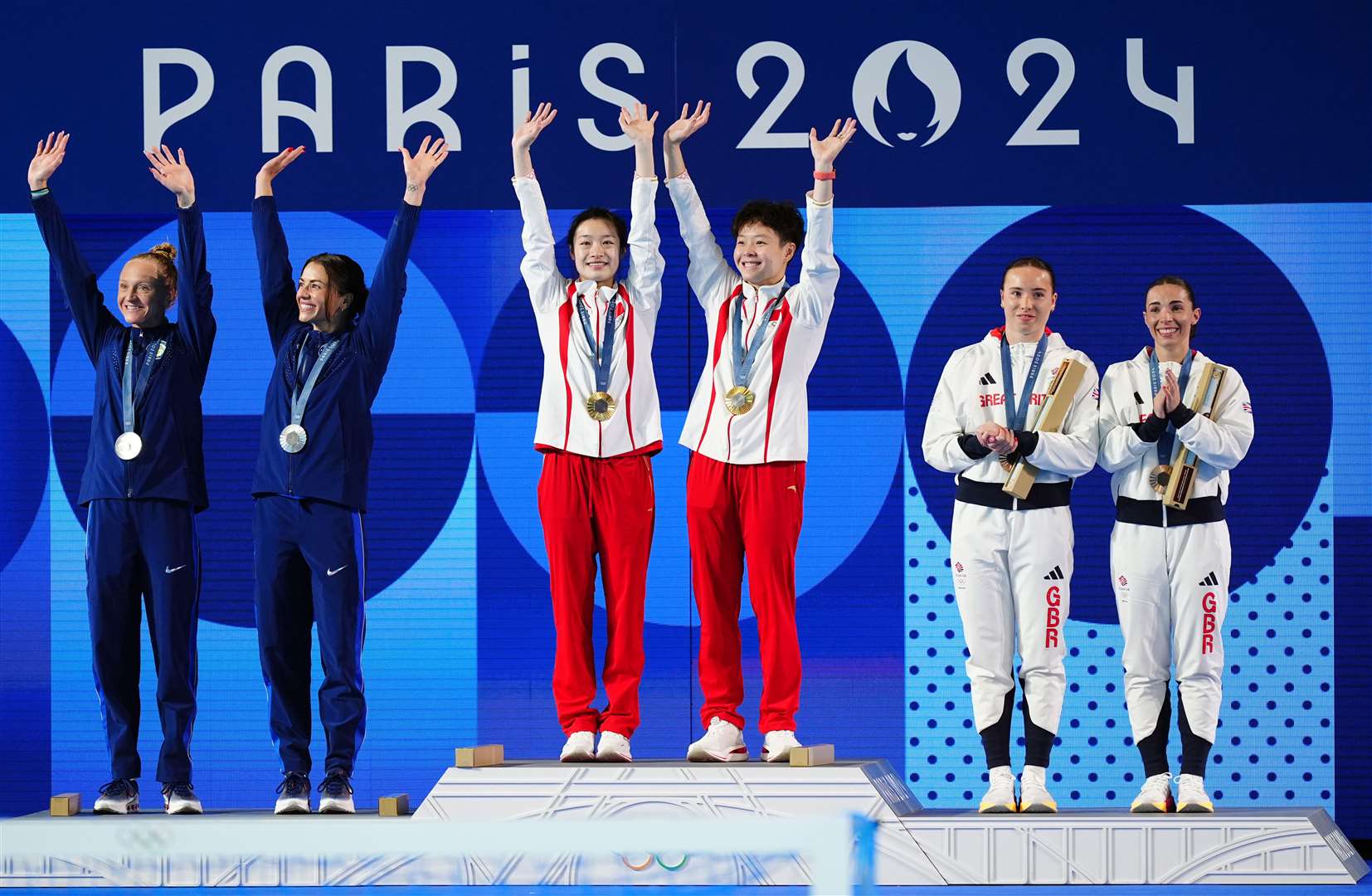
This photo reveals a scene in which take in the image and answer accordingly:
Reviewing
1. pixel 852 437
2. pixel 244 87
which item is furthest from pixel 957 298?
pixel 244 87

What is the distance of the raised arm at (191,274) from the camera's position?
5.48 m

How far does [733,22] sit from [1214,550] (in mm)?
3062

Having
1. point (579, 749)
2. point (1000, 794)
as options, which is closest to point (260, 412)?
point (579, 749)

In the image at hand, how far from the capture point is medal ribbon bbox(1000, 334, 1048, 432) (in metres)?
5.30

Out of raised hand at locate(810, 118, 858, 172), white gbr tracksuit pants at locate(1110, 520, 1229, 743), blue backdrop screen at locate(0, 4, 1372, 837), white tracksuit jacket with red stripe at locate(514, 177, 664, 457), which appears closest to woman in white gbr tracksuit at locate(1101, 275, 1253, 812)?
white gbr tracksuit pants at locate(1110, 520, 1229, 743)

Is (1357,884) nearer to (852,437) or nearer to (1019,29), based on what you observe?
(852,437)

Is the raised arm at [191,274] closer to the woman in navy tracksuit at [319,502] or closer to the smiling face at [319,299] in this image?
the woman in navy tracksuit at [319,502]

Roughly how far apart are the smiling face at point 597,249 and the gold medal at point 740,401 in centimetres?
62

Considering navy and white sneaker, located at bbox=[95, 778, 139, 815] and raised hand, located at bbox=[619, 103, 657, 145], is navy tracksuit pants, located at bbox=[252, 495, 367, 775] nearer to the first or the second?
navy and white sneaker, located at bbox=[95, 778, 139, 815]

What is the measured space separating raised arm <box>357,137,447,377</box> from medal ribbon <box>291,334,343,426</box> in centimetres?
12

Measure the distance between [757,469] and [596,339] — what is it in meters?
0.71

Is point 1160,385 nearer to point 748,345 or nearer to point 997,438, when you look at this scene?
point 997,438

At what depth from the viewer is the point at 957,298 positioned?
6766 mm

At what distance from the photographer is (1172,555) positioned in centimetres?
528
